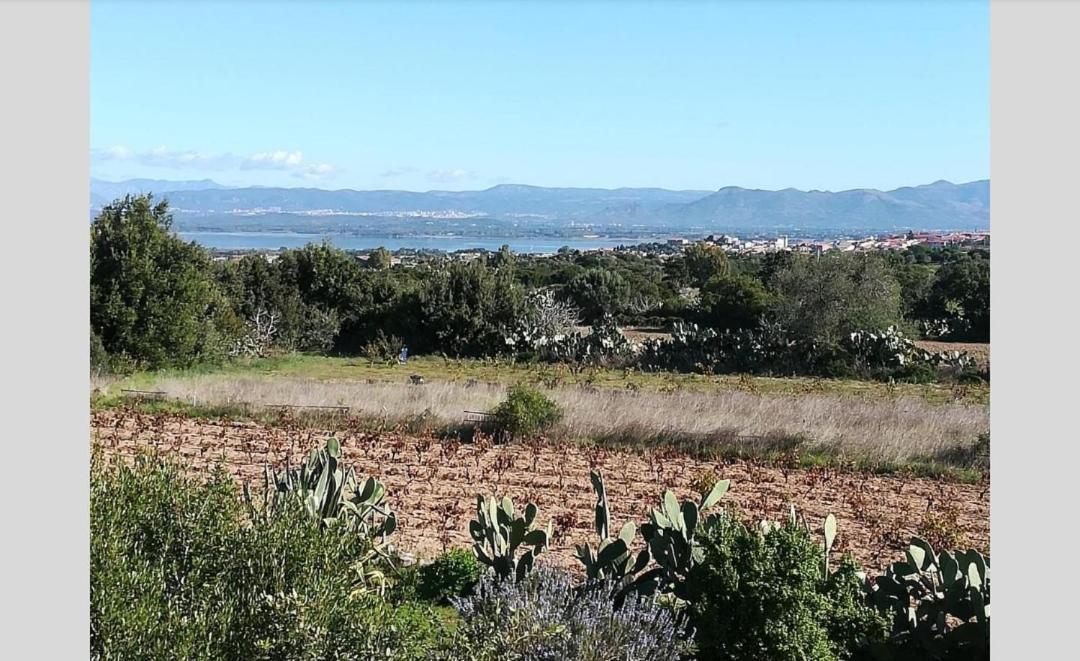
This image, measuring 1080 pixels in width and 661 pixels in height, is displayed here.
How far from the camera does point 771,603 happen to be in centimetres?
334

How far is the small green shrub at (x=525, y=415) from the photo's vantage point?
32.1 ft

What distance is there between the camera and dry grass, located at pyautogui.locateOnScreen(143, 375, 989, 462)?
9.42 metres

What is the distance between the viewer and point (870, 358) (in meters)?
19.0

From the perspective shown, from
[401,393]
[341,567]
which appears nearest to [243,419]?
[401,393]

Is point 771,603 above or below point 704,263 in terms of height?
below

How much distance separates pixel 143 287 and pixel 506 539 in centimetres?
1401

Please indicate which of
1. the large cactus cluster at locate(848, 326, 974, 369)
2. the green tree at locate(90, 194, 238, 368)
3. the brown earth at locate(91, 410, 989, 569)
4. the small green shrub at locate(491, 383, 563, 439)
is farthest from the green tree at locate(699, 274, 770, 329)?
the brown earth at locate(91, 410, 989, 569)

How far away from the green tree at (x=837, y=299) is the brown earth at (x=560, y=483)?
12.3 metres

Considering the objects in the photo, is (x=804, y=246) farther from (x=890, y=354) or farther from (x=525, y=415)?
(x=525, y=415)

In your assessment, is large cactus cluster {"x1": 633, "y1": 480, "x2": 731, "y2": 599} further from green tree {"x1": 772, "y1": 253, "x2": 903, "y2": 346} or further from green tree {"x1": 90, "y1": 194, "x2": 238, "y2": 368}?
green tree {"x1": 772, "y1": 253, "x2": 903, "y2": 346}

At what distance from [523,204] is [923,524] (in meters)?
72.8

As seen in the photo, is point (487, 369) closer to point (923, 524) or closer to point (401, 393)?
point (401, 393)

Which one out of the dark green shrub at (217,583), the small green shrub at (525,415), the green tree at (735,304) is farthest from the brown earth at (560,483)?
the green tree at (735,304)

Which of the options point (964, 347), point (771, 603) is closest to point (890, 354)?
point (964, 347)
